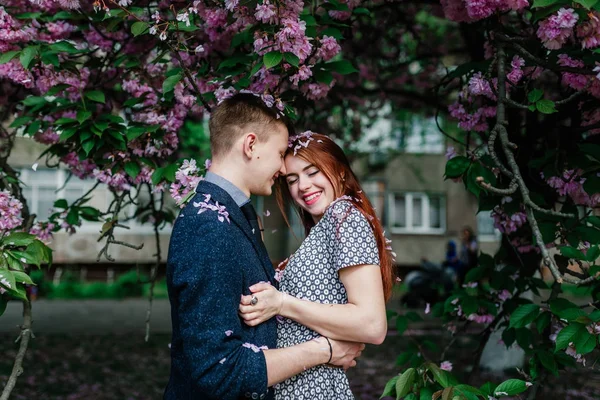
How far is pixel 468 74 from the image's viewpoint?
4449mm

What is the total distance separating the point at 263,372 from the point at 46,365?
8.57 m

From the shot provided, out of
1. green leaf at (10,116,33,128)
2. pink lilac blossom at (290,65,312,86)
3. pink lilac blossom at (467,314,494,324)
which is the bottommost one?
pink lilac blossom at (467,314,494,324)

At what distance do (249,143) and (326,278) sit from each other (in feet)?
1.99

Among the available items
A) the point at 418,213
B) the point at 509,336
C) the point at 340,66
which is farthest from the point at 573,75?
the point at 418,213

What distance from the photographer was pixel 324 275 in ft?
8.52

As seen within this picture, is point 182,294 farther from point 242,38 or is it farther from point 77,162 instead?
point 77,162

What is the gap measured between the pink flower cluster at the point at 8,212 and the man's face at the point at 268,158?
1900 millimetres

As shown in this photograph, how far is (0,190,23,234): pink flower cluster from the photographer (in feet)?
12.3

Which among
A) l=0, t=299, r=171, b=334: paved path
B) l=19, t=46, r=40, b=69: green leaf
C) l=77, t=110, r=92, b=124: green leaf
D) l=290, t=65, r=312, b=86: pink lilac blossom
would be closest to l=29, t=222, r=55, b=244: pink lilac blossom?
l=77, t=110, r=92, b=124: green leaf

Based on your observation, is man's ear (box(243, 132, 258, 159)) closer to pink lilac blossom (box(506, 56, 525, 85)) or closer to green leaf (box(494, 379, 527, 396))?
green leaf (box(494, 379, 527, 396))

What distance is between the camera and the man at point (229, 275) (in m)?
2.17

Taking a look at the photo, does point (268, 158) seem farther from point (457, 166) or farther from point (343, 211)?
point (457, 166)

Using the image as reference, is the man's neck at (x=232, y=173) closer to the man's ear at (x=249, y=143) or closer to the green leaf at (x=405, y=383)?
the man's ear at (x=249, y=143)

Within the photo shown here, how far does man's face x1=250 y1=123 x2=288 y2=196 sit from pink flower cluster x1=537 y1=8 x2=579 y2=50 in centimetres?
163
